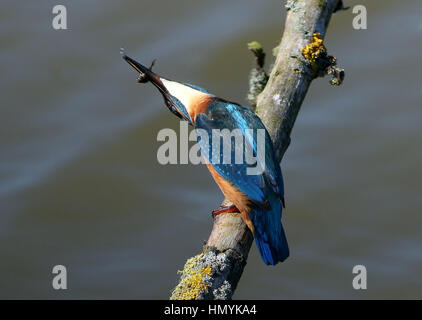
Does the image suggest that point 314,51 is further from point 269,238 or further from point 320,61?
point 269,238

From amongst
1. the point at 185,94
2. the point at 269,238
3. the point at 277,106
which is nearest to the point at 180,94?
the point at 185,94

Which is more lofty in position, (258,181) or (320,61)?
(320,61)

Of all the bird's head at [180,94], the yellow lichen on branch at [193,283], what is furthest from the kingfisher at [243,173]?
the yellow lichen on branch at [193,283]

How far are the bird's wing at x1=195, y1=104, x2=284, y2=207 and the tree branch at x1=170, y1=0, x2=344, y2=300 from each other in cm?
13

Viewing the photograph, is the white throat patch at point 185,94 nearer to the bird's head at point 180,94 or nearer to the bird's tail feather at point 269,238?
the bird's head at point 180,94

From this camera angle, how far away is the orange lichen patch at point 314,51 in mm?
2824

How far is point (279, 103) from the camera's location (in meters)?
2.75

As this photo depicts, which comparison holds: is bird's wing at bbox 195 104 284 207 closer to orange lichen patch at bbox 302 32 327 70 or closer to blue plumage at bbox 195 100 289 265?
blue plumage at bbox 195 100 289 265

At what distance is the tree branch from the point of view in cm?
220

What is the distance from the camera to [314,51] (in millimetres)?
2832

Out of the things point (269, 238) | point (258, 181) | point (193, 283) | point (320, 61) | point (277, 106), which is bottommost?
point (193, 283)

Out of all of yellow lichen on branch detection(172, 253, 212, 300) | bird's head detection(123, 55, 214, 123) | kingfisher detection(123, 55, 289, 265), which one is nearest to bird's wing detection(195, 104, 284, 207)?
kingfisher detection(123, 55, 289, 265)

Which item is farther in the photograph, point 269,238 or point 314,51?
point 314,51

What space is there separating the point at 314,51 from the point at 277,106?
0.30 metres
